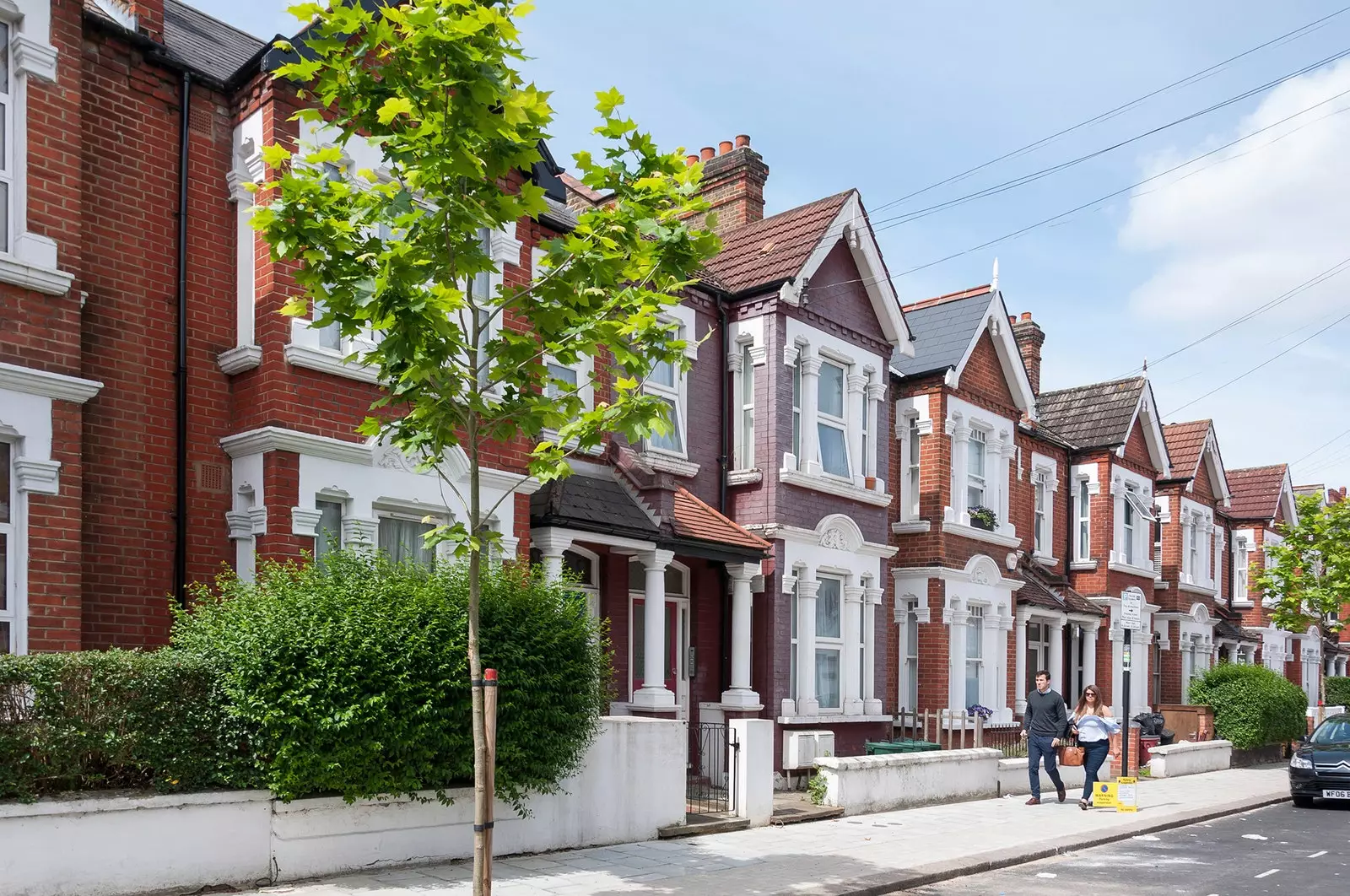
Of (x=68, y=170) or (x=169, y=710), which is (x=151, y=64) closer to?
(x=68, y=170)

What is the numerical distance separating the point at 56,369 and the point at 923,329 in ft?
56.0

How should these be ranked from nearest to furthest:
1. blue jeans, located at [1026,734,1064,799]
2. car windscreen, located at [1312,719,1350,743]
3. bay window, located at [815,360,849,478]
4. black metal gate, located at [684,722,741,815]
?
black metal gate, located at [684,722,741,815] < blue jeans, located at [1026,734,1064,799] < bay window, located at [815,360,849,478] < car windscreen, located at [1312,719,1350,743]

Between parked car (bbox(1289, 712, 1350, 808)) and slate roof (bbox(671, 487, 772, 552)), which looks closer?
slate roof (bbox(671, 487, 772, 552))

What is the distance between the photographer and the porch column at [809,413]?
60.1 ft

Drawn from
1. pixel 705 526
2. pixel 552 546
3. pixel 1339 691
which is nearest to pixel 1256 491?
pixel 1339 691

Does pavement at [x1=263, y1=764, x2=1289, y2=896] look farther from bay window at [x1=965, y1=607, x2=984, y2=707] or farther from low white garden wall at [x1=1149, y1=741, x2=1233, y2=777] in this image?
low white garden wall at [x1=1149, y1=741, x2=1233, y2=777]

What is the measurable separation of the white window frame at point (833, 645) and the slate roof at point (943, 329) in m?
4.76

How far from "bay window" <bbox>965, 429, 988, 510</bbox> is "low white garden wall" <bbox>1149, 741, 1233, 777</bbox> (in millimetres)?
5949

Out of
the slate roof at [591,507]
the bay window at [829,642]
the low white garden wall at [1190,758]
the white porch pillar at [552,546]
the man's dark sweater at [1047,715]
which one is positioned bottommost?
the low white garden wall at [1190,758]

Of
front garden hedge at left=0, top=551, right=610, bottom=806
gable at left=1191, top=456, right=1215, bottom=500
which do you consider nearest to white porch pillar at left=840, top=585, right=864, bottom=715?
front garden hedge at left=0, top=551, right=610, bottom=806

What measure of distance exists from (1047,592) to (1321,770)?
22.9 ft

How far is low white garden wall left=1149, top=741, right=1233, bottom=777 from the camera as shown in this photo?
23359 millimetres

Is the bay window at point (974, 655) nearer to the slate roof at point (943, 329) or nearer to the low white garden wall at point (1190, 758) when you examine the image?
the low white garden wall at point (1190, 758)

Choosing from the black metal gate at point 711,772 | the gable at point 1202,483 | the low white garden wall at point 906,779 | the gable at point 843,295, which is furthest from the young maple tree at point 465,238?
the gable at point 1202,483
